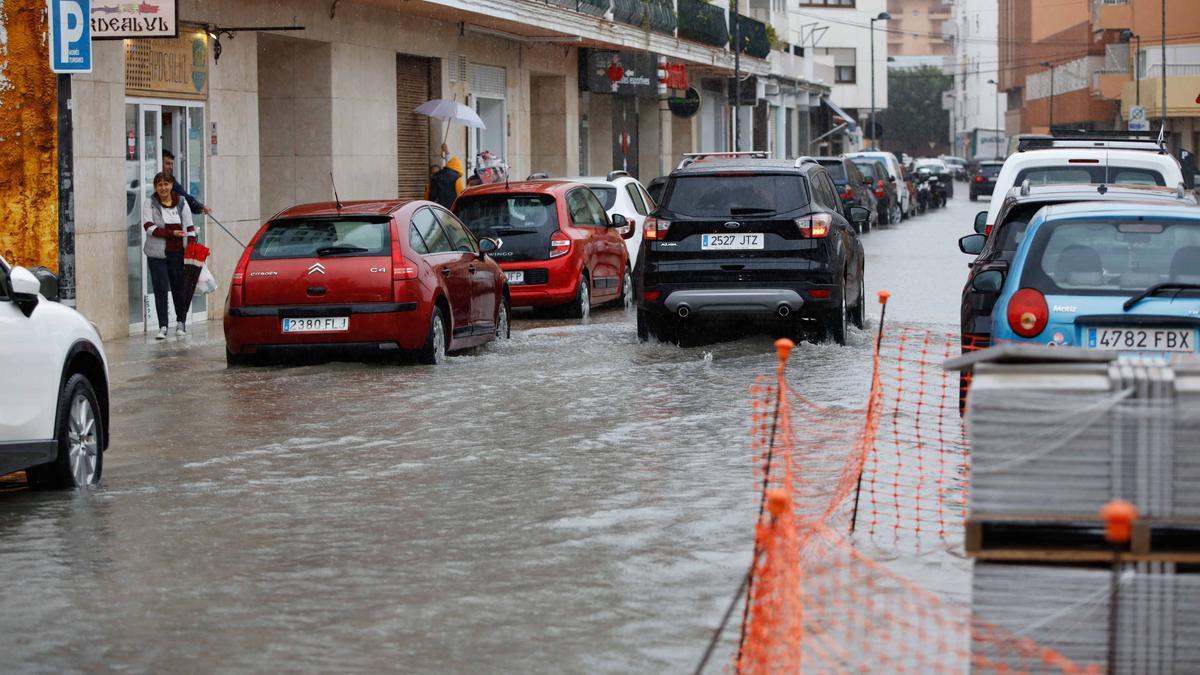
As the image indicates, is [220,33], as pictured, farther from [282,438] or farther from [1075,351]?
[1075,351]

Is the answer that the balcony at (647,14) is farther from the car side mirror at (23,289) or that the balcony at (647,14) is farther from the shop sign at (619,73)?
the car side mirror at (23,289)

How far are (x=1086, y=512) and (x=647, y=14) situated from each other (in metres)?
39.1

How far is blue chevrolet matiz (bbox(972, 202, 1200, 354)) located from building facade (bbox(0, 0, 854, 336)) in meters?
7.26

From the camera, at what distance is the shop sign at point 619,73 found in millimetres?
40844

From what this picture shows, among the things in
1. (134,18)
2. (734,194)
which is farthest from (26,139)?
(734,194)

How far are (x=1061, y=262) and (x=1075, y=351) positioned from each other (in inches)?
210

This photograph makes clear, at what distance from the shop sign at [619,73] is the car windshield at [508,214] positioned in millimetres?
19646

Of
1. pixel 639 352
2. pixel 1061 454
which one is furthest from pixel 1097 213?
pixel 639 352

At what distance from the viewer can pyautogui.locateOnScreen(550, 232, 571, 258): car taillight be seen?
21234mm

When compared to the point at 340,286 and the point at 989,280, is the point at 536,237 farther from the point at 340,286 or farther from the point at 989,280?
the point at 989,280

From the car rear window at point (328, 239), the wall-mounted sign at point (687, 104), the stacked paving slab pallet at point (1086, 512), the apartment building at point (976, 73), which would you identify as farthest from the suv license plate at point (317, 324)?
the apartment building at point (976, 73)

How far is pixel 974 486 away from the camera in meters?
4.83

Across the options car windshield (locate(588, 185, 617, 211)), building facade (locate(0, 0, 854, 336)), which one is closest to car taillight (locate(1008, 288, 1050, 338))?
building facade (locate(0, 0, 854, 336))

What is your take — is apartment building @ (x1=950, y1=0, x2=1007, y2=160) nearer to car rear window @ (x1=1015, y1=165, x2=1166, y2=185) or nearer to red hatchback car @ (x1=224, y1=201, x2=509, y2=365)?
car rear window @ (x1=1015, y1=165, x2=1166, y2=185)
